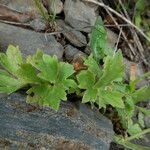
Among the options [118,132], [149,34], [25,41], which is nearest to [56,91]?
[25,41]

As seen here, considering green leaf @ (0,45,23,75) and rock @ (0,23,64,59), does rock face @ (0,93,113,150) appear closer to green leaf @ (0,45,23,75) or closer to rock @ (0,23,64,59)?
green leaf @ (0,45,23,75)

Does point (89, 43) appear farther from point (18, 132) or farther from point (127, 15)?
point (18, 132)

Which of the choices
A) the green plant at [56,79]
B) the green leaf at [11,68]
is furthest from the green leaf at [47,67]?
the green leaf at [11,68]

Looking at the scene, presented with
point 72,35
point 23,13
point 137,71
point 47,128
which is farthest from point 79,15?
point 47,128

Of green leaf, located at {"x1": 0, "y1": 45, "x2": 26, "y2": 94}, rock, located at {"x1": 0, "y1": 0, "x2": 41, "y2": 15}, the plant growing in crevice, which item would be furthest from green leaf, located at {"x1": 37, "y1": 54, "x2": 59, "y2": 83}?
rock, located at {"x1": 0, "y1": 0, "x2": 41, "y2": 15}

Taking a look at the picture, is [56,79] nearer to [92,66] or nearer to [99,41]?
[92,66]

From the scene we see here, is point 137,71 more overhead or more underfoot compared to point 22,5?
more underfoot

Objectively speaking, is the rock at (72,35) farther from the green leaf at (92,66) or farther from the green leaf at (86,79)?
the green leaf at (86,79)
